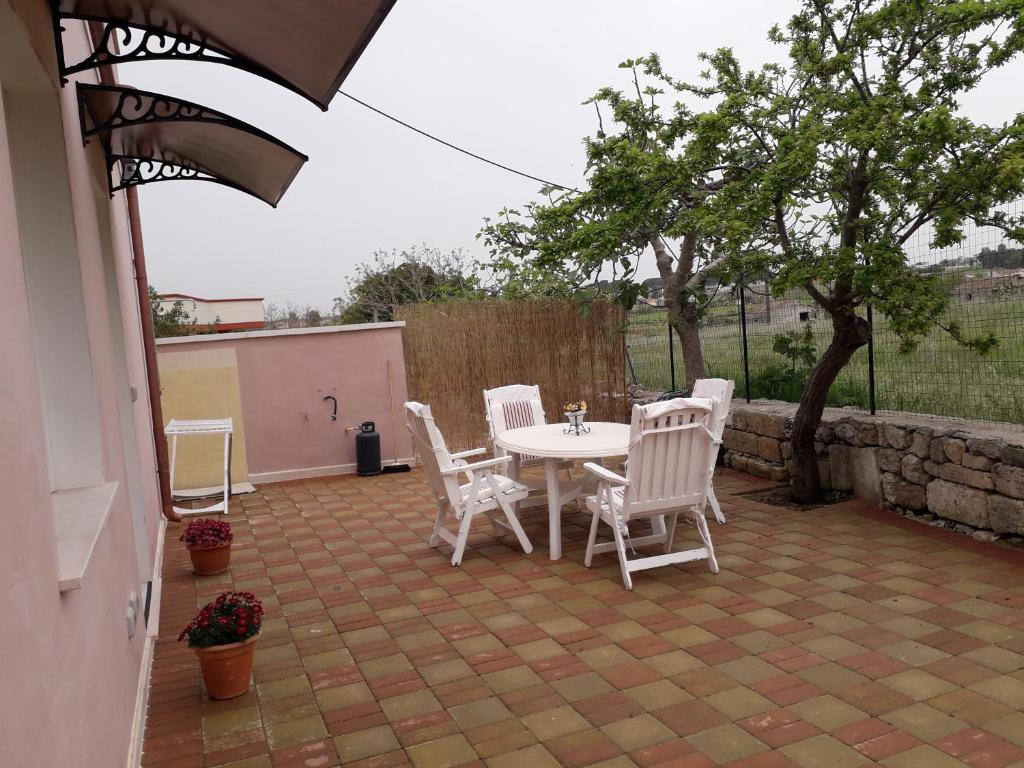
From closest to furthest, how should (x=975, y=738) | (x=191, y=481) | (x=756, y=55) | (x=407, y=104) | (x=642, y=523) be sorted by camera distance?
(x=975, y=738) < (x=642, y=523) < (x=756, y=55) < (x=191, y=481) < (x=407, y=104)

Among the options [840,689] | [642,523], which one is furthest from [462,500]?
[840,689]

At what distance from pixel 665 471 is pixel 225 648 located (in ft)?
7.94

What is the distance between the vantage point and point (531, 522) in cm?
609

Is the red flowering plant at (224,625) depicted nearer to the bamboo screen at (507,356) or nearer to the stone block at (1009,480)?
the stone block at (1009,480)

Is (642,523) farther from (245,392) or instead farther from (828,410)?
(245,392)

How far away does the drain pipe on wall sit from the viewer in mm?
6305

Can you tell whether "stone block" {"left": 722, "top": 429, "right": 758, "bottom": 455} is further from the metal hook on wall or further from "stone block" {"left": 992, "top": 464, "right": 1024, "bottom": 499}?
the metal hook on wall

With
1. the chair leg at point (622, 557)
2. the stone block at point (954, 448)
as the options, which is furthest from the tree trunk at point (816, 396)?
the chair leg at point (622, 557)

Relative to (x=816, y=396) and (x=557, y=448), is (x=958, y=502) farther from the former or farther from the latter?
(x=557, y=448)

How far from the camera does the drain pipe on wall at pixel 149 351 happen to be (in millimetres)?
6305

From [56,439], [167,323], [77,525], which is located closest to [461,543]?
[56,439]

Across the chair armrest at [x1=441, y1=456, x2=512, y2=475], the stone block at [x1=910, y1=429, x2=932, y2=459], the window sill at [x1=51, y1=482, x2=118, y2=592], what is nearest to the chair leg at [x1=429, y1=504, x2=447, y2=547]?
the chair armrest at [x1=441, y1=456, x2=512, y2=475]

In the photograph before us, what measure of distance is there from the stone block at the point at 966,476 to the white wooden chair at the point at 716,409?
1.37m

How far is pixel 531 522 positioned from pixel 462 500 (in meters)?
1.03
